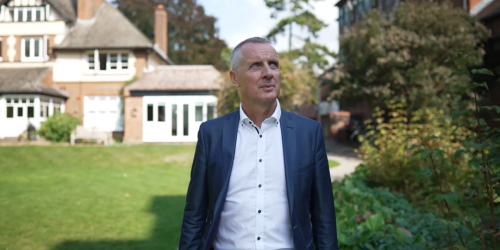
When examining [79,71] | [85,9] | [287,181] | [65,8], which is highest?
[65,8]

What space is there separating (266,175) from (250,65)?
55 cm

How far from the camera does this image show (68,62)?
27.6 metres

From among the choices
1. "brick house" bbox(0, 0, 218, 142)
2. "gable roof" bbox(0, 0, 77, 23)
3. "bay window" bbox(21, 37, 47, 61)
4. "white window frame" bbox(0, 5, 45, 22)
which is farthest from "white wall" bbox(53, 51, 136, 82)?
"white window frame" bbox(0, 5, 45, 22)

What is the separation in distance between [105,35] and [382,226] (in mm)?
26072

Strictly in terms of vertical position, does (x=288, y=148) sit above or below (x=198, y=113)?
below

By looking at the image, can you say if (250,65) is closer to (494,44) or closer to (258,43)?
(258,43)

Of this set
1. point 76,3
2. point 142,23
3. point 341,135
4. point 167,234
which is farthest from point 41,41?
point 167,234

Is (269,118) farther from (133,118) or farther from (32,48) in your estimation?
(32,48)

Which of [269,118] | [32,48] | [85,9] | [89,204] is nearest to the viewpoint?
[269,118]

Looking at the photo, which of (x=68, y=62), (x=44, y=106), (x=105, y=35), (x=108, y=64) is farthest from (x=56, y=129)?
(x=105, y=35)

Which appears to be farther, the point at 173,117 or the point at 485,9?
the point at 173,117

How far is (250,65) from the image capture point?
216 cm

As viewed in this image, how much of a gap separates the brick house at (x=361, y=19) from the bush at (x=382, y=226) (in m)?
3.57

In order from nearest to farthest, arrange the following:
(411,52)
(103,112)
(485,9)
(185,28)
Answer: (485,9) < (411,52) < (103,112) < (185,28)
